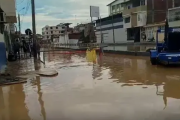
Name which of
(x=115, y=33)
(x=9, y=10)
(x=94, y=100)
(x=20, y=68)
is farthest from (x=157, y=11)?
(x=94, y=100)

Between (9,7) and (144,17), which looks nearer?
(9,7)

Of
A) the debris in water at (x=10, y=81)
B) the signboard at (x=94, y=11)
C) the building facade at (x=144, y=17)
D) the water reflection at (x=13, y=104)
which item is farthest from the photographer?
the signboard at (x=94, y=11)

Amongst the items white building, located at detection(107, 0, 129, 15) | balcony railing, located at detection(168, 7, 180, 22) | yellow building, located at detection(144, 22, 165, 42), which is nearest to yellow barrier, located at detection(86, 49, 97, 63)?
yellow building, located at detection(144, 22, 165, 42)

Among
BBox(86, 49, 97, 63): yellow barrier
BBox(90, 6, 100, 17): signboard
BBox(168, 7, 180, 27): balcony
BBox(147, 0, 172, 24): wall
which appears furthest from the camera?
BBox(90, 6, 100, 17): signboard

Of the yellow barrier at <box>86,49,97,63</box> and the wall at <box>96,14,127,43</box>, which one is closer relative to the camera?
the yellow barrier at <box>86,49,97,63</box>

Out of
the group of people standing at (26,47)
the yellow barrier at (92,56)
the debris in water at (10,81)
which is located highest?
the group of people standing at (26,47)

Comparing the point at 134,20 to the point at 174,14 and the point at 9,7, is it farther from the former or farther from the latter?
the point at 9,7

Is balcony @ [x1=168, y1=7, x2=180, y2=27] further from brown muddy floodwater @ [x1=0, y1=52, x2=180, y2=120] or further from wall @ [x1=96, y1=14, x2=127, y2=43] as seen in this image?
brown muddy floodwater @ [x1=0, y1=52, x2=180, y2=120]

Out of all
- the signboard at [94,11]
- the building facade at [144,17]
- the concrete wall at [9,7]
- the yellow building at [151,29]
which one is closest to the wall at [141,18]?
the building facade at [144,17]

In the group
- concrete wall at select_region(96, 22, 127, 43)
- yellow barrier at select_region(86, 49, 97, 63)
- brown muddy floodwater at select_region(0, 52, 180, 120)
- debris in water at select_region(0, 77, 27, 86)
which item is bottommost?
brown muddy floodwater at select_region(0, 52, 180, 120)

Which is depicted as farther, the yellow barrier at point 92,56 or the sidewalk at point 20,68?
the yellow barrier at point 92,56

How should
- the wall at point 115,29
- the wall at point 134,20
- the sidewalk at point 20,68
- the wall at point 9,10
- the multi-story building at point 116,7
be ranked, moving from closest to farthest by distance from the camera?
the sidewalk at point 20,68
the wall at point 9,10
the wall at point 134,20
the wall at point 115,29
the multi-story building at point 116,7

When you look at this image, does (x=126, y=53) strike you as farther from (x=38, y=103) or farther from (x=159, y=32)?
(x=38, y=103)

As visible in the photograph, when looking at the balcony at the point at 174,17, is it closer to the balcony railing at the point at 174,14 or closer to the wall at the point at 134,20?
the balcony railing at the point at 174,14
